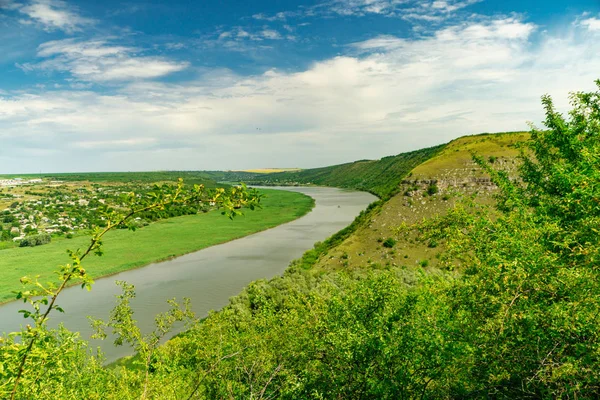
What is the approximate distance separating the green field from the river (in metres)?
2.64

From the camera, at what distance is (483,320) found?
6949mm

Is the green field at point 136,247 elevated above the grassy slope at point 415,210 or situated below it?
below

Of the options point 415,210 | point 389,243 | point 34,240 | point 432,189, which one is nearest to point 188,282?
point 389,243

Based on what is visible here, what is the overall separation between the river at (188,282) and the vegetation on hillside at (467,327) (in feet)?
65.2

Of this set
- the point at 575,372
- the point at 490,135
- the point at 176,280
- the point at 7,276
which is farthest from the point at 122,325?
the point at 490,135

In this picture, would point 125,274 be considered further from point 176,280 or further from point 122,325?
point 122,325

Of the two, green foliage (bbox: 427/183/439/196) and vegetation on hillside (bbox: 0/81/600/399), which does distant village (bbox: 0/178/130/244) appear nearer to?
green foliage (bbox: 427/183/439/196)

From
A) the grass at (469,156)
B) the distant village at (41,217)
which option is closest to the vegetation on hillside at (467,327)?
the grass at (469,156)

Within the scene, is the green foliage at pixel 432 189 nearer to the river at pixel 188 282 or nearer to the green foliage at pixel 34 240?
the river at pixel 188 282

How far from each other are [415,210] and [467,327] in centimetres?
4132

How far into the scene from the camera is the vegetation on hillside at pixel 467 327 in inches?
213

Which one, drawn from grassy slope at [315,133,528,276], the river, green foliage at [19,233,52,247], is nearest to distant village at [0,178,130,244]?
green foliage at [19,233,52,247]

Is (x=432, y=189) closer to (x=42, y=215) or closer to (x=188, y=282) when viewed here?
(x=188, y=282)

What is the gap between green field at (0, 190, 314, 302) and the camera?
43.7m
